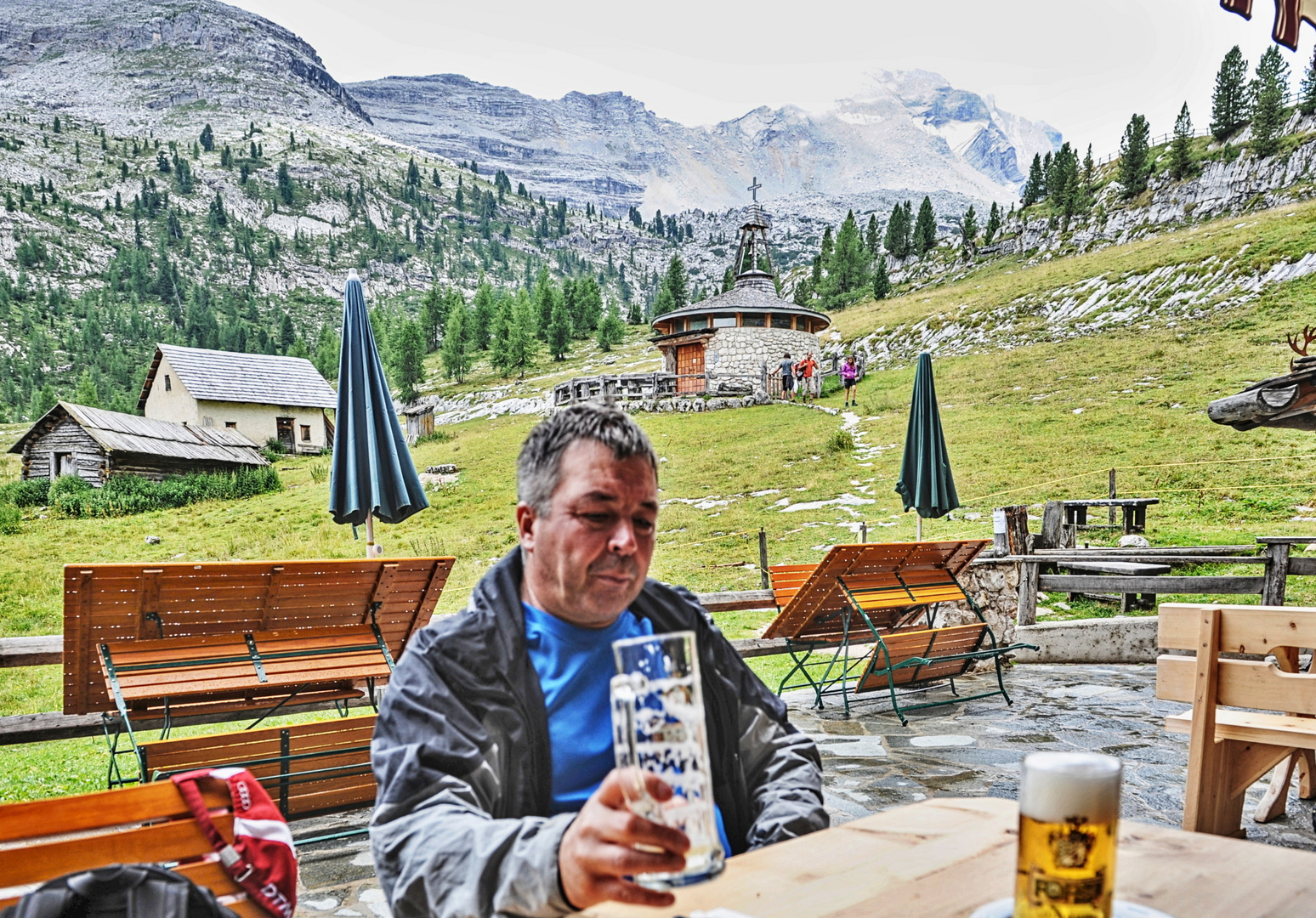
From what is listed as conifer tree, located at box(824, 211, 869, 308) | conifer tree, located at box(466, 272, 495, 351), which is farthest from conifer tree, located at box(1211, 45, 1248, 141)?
conifer tree, located at box(466, 272, 495, 351)

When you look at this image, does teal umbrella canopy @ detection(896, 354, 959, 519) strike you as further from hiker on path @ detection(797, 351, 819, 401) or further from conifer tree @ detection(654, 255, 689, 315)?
conifer tree @ detection(654, 255, 689, 315)

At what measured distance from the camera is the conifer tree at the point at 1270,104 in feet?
148

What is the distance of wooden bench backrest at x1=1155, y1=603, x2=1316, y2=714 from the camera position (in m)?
2.25

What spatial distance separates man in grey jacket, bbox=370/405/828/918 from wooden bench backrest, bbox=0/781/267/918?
0.26 m

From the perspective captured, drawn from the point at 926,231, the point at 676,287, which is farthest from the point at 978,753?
the point at 926,231

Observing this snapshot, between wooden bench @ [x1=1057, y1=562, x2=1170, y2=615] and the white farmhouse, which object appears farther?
the white farmhouse

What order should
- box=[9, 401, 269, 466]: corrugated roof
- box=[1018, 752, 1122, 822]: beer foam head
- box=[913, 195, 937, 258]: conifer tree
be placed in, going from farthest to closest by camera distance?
box=[913, 195, 937, 258]: conifer tree < box=[9, 401, 269, 466]: corrugated roof < box=[1018, 752, 1122, 822]: beer foam head

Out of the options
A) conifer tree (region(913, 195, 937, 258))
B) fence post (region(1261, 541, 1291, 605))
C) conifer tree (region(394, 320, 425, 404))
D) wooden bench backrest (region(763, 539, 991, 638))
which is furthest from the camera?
conifer tree (region(913, 195, 937, 258))

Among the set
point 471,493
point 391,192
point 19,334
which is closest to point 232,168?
point 391,192

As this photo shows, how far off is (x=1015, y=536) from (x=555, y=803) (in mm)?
7289

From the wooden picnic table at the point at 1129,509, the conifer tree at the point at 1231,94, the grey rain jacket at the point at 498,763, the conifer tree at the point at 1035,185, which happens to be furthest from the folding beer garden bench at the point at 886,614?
the conifer tree at the point at 1035,185

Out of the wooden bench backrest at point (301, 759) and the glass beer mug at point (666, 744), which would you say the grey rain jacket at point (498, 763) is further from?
the wooden bench backrest at point (301, 759)

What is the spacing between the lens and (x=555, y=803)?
132 cm

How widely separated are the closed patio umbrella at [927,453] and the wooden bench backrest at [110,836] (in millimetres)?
8533
